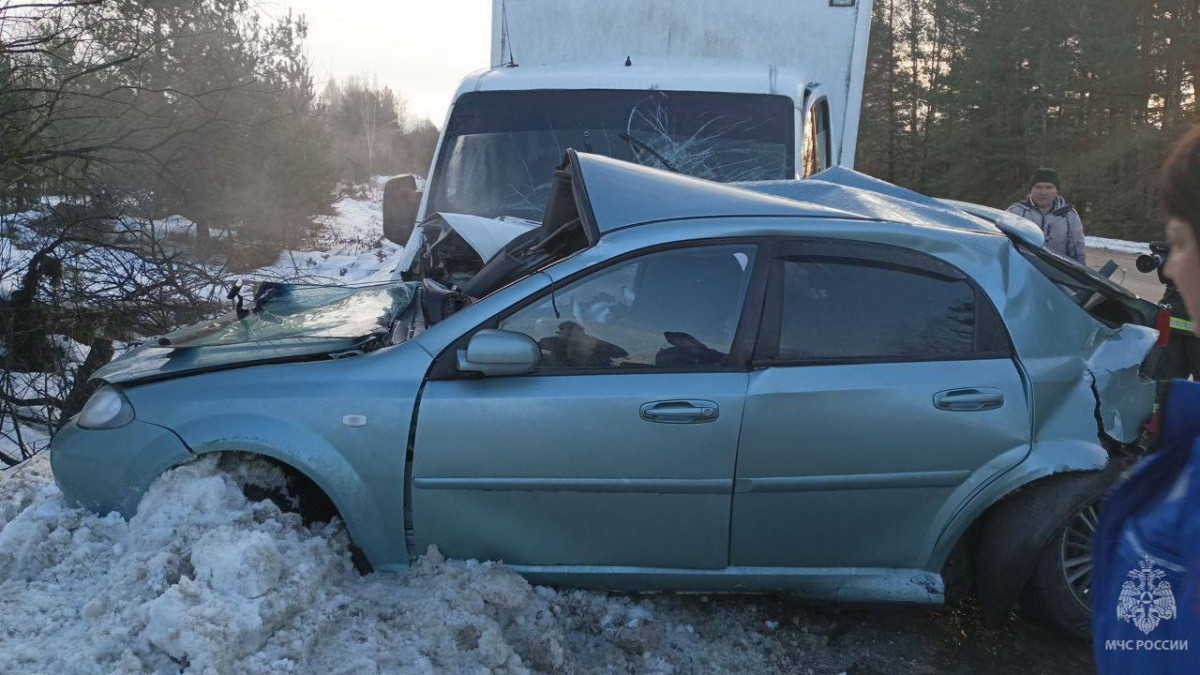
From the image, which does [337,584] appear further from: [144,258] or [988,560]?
[144,258]

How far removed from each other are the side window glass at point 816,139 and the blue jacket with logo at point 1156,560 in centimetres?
461

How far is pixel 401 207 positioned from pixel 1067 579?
4.61 m

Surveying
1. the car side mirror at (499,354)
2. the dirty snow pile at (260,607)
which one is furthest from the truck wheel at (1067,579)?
the car side mirror at (499,354)

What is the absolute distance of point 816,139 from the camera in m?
6.84

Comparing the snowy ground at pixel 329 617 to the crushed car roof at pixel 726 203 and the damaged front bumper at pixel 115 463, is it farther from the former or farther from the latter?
the crushed car roof at pixel 726 203

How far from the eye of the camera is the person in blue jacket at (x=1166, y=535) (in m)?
1.15

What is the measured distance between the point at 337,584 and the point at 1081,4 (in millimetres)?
36506

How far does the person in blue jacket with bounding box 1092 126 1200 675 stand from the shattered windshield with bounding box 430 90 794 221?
4459 mm

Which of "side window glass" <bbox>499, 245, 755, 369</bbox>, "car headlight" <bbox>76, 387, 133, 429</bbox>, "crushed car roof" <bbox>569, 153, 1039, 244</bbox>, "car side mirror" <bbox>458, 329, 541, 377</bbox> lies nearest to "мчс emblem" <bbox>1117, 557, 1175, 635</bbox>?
"side window glass" <bbox>499, 245, 755, 369</bbox>

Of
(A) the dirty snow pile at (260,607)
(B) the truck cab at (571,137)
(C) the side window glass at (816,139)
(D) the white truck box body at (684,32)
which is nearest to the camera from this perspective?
(A) the dirty snow pile at (260,607)

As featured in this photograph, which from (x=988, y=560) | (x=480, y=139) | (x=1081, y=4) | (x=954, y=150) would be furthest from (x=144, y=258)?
(x=954, y=150)

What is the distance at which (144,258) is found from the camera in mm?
6188


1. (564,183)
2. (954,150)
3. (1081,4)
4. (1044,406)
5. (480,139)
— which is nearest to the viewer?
(1044,406)

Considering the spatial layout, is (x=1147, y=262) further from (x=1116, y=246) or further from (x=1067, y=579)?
(x=1116, y=246)
